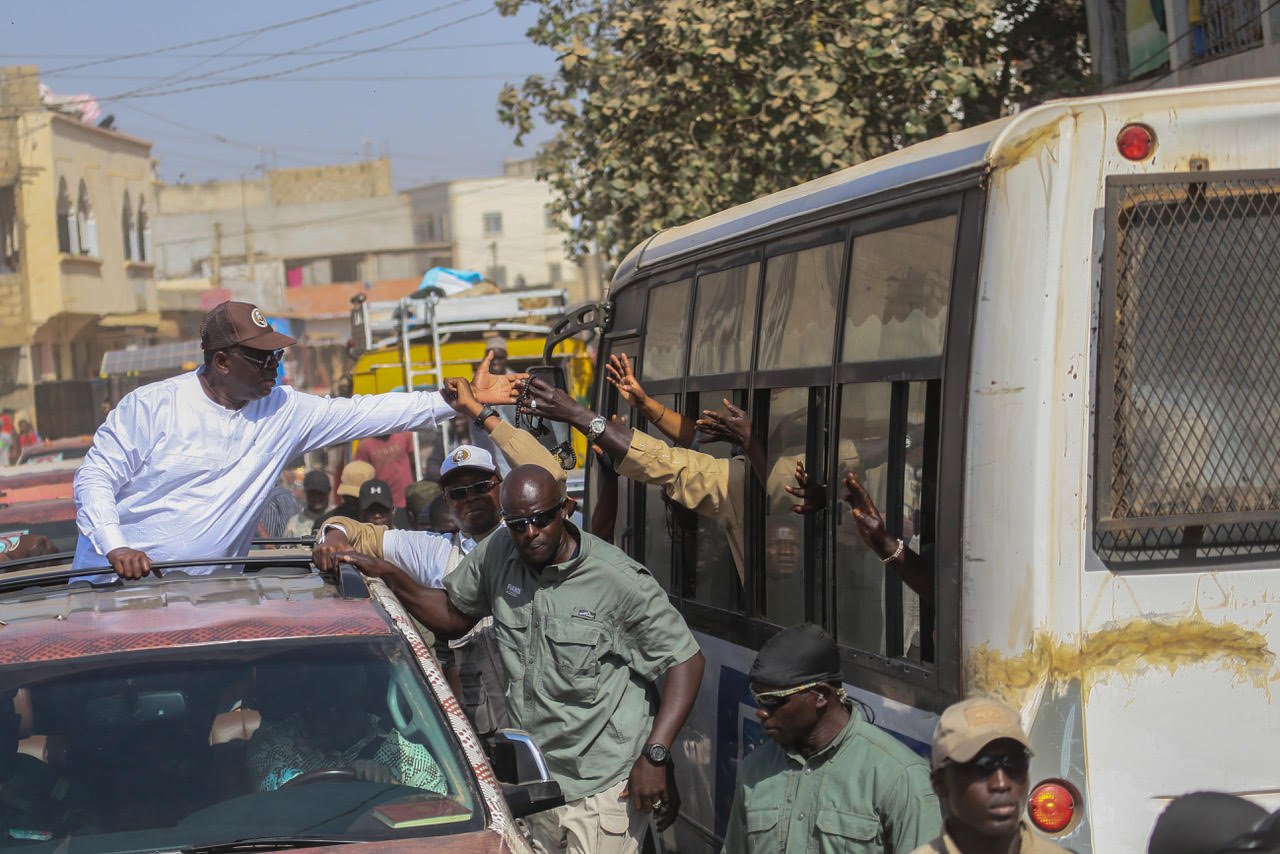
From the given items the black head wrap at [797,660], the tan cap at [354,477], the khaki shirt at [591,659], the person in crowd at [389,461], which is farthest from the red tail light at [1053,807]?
the person in crowd at [389,461]

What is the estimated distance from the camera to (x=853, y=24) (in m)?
10.4

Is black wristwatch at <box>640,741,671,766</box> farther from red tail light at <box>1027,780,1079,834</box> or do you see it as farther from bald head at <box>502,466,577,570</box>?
red tail light at <box>1027,780,1079,834</box>

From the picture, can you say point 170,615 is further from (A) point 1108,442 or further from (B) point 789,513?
(A) point 1108,442

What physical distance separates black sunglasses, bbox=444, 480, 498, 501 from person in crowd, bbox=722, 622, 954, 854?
2369mm

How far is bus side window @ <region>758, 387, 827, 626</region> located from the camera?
4.29 metres

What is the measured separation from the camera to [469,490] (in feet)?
18.2

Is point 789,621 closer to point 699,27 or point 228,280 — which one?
point 699,27

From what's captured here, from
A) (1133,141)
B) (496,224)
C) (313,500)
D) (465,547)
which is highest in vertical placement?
(496,224)

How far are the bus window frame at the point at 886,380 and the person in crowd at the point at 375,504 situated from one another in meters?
4.19

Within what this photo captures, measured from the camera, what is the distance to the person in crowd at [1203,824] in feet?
10.8

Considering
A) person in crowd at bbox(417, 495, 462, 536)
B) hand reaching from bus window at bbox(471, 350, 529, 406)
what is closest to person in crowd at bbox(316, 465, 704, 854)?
hand reaching from bus window at bbox(471, 350, 529, 406)

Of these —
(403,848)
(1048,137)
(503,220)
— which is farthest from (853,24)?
(503,220)

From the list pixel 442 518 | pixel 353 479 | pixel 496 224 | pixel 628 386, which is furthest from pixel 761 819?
pixel 496 224

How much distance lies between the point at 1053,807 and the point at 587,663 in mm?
1610
